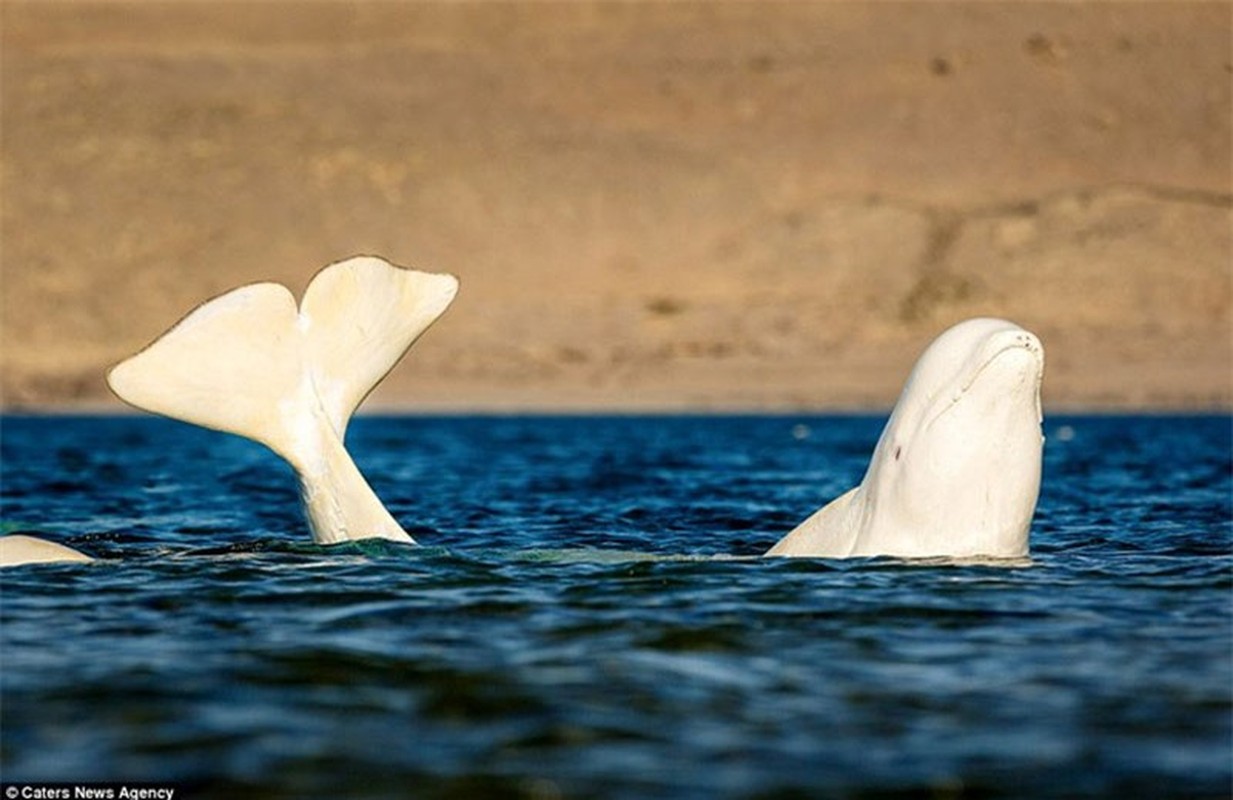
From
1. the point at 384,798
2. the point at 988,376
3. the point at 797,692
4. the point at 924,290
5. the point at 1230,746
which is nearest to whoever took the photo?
the point at 384,798

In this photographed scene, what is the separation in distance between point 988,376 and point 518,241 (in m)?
48.3

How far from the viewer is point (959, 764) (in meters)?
6.80

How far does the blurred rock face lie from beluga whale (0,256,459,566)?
31.8 m

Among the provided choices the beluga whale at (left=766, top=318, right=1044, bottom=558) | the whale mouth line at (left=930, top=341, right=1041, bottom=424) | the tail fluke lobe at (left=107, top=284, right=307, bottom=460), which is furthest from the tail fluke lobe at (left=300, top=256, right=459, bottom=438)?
the whale mouth line at (left=930, top=341, right=1041, bottom=424)

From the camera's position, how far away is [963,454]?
32.2 feet

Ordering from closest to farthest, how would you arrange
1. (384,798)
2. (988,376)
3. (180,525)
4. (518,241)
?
(384,798) → (988,376) → (180,525) → (518,241)

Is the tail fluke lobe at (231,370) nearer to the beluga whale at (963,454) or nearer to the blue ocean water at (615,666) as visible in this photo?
the blue ocean water at (615,666)

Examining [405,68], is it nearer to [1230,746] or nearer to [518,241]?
[518,241]

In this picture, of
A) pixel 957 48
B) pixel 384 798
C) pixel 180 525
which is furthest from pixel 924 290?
pixel 384 798

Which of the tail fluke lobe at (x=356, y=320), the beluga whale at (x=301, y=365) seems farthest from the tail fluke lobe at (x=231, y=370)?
the tail fluke lobe at (x=356, y=320)

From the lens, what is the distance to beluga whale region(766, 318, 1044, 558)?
973 cm

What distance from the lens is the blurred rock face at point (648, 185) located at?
157 feet

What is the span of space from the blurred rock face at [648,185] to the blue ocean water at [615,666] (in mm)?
31782

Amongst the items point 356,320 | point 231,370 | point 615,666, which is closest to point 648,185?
point 356,320
